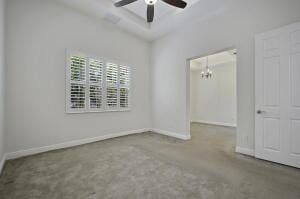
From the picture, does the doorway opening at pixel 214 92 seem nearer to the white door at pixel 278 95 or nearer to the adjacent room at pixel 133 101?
the adjacent room at pixel 133 101

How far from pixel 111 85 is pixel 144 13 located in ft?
7.51

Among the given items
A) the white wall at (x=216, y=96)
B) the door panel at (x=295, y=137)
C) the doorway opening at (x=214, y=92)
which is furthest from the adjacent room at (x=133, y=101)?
the white wall at (x=216, y=96)

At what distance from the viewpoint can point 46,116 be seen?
3334mm

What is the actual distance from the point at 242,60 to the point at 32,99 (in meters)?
4.62

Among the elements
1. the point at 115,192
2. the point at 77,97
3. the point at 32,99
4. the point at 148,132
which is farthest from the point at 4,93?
the point at 148,132

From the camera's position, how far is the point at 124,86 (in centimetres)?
482

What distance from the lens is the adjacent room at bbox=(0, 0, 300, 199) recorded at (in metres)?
2.12

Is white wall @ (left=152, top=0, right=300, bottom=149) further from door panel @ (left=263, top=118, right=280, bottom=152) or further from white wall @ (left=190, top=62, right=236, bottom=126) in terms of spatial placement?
white wall @ (left=190, top=62, right=236, bottom=126)

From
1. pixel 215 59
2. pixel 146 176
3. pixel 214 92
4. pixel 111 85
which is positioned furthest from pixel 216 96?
pixel 146 176

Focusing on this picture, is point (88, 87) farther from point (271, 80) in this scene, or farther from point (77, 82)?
point (271, 80)

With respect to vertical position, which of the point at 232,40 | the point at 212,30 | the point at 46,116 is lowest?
the point at 46,116

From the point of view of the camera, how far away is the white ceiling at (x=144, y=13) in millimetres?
3516

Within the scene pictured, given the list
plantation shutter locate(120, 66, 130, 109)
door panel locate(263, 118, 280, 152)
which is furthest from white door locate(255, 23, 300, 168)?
plantation shutter locate(120, 66, 130, 109)

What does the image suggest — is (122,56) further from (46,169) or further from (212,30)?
(46,169)
